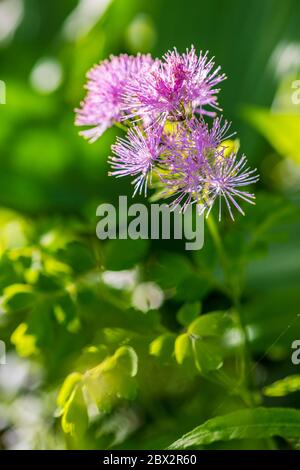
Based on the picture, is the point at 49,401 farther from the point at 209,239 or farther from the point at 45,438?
the point at 209,239

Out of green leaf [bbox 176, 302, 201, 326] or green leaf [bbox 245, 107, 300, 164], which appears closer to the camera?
green leaf [bbox 176, 302, 201, 326]

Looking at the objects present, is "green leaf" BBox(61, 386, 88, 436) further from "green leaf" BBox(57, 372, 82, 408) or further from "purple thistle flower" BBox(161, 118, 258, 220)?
"purple thistle flower" BBox(161, 118, 258, 220)

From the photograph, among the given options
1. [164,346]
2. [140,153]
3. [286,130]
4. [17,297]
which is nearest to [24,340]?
[17,297]

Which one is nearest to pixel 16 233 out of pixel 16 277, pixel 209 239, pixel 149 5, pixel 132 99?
pixel 16 277

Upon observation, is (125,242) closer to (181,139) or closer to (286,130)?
(181,139)

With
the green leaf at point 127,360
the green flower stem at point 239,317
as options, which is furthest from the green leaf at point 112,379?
the green flower stem at point 239,317

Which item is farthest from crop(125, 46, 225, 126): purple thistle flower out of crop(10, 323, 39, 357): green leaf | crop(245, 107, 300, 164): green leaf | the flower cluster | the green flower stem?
crop(245, 107, 300, 164): green leaf
